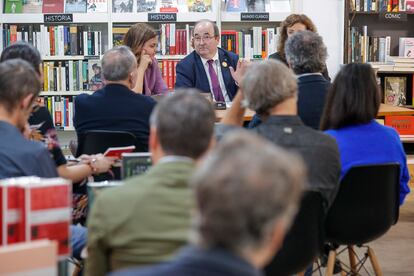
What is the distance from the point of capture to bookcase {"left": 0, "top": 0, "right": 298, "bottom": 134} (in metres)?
6.70

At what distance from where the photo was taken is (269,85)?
2855 millimetres

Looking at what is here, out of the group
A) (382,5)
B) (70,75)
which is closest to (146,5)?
(70,75)

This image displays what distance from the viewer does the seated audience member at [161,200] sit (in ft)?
5.78

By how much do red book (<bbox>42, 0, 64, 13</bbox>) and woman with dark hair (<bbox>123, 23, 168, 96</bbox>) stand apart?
5.74ft

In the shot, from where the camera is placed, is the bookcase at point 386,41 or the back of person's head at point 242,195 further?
the bookcase at point 386,41

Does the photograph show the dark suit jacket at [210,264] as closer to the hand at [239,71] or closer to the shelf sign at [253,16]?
the hand at [239,71]

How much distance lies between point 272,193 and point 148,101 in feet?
8.64

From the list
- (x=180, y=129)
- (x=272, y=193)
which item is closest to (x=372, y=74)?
(x=180, y=129)

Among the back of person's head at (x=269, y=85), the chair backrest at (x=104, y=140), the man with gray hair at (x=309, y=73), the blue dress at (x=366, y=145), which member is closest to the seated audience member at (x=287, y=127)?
the back of person's head at (x=269, y=85)

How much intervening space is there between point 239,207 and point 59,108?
589 centimetres

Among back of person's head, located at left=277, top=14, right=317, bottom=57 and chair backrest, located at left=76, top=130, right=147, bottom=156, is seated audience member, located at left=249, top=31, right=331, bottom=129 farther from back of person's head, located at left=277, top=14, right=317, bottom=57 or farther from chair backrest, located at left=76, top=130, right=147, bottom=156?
back of person's head, located at left=277, top=14, right=317, bottom=57

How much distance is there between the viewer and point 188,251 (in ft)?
3.98

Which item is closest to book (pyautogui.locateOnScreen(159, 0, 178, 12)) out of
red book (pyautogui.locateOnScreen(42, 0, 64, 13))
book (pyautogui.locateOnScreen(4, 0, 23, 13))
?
red book (pyautogui.locateOnScreen(42, 0, 64, 13))

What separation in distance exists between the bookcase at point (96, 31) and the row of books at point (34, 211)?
4.92 m
